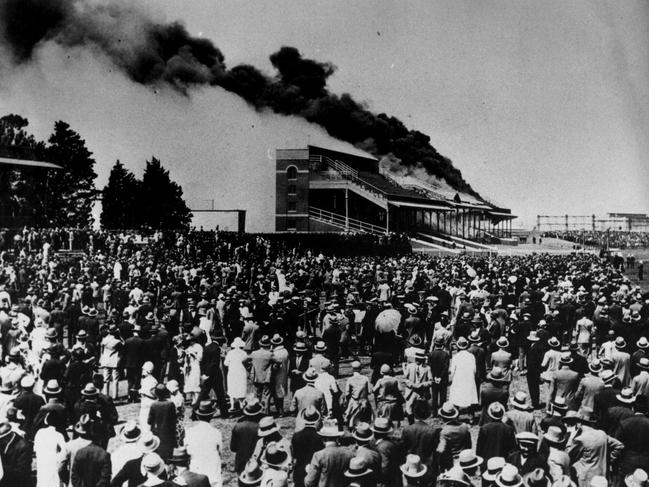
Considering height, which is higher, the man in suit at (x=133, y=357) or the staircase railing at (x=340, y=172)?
the staircase railing at (x=340, y=172)

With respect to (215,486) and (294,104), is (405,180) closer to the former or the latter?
(294,104)

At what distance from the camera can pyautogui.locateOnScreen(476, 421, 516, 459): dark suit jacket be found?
685 cm

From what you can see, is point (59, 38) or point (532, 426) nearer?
point (532, 426)

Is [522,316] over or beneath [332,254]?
beneath

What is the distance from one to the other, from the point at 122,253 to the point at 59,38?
53.4 feet

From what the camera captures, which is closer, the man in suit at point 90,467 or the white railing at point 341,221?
the man in suit at point 90,467

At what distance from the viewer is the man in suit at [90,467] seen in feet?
19.7

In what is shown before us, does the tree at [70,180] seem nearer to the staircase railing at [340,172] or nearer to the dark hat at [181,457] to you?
the staircase railing at [340,172]

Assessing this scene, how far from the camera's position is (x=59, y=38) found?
117ft

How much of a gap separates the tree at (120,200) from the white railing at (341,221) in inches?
563

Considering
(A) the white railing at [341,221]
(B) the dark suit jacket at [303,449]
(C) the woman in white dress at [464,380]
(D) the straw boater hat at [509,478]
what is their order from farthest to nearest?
(A) the white railing at [341,221] < (C) the woman in white dress at [464,380] < (B) the dark suit jacket at [303,449] < (D) the straw boater hat at [509,478]

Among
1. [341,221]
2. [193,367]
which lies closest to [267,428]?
[193,367]

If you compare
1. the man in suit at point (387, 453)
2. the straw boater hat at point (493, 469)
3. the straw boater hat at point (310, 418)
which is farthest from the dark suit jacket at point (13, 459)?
the straw boater hat at point (493, 469)

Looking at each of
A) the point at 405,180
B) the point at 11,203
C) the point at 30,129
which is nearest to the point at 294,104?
the point at 405,180
